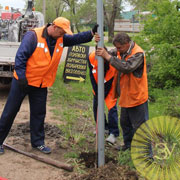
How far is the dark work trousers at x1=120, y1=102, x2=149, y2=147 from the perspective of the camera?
469 cm

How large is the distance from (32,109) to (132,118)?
61.0 inches

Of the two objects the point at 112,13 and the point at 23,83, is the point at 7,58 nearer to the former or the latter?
the point at 23,83

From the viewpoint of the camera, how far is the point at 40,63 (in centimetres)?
474

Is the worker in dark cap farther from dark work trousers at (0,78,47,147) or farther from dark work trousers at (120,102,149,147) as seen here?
dark work trousers at (120,102,149,147)

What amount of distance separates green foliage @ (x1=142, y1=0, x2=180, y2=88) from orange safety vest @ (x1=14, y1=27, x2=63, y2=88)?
4.42 m

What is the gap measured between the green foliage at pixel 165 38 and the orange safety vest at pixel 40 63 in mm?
4418

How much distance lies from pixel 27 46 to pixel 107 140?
7.11 ft

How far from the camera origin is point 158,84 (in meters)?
10.2

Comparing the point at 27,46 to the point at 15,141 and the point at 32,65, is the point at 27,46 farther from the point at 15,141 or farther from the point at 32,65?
the point at 15,141

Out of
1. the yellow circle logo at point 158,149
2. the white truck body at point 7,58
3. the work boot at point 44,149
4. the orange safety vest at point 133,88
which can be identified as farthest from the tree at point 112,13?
the yellow circle logo at point 158,149

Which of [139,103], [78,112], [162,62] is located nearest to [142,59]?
[139,103]

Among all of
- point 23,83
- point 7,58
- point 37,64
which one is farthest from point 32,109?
point 7,58

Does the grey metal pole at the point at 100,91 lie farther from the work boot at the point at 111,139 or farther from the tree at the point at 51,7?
the tree at the point at 51,7

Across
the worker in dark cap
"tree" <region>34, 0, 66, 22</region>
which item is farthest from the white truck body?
"tree" <region>34, 0, 66, 22</region>
